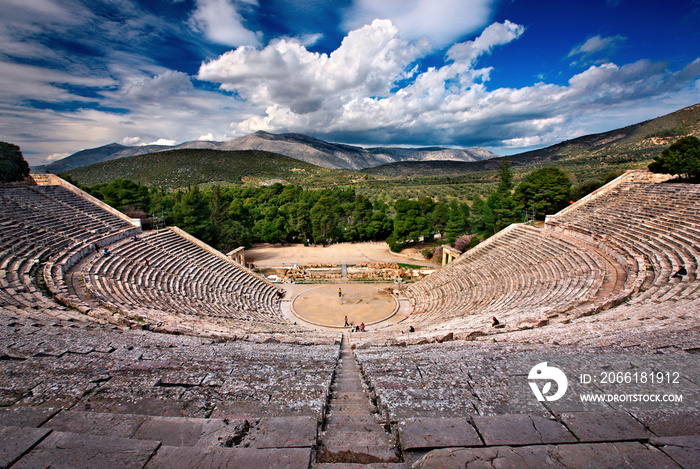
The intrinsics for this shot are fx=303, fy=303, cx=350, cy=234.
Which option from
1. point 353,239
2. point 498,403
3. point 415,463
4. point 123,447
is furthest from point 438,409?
point 353,239

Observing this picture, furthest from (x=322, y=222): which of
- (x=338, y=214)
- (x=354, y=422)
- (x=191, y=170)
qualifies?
(x=191, y=170)

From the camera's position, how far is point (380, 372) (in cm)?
515

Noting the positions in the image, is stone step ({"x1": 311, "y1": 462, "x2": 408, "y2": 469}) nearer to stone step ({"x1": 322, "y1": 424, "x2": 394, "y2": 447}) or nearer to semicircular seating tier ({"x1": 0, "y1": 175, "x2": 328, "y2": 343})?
stone step ({"x1": 322, "y1": 424, "x2": 394, "y2": 447})

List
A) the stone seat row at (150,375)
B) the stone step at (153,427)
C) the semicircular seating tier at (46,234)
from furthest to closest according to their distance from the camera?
the semicircular seating tier at (46,234) < the stone seat row at (150,375) < the stone step at (153,427)

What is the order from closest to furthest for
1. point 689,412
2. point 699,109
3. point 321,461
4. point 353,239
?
point 321,461 → point 689,412 → point 353,239 → point 699,109

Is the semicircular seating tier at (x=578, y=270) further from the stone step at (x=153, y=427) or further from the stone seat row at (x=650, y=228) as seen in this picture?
the stone step at (x=153, y=427)

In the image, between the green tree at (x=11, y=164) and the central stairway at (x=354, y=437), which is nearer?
the central stairway at (x=354, y=437)

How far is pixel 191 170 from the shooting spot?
92500mm

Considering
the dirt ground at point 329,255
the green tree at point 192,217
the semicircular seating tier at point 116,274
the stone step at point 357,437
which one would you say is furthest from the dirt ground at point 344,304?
the stone step at point 357,437

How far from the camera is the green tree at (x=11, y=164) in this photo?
22.5 meters

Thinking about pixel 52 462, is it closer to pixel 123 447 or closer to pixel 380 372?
pixel 123 447

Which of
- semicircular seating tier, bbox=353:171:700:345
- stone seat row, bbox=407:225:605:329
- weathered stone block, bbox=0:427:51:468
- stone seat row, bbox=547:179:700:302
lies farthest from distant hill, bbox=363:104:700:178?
weathered stone block, bbox=0:427:51:468

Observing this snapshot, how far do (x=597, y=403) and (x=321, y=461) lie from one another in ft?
10.7

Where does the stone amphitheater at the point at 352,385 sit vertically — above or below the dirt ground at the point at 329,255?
above
